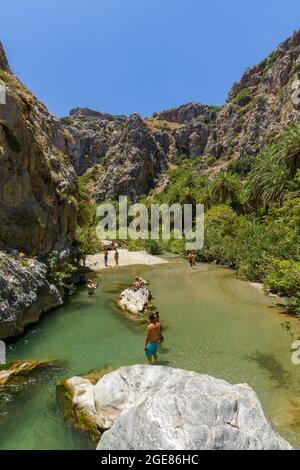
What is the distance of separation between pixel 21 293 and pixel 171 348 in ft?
22.2

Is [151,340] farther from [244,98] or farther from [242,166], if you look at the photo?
[244,98]

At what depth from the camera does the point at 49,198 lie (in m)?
22.4

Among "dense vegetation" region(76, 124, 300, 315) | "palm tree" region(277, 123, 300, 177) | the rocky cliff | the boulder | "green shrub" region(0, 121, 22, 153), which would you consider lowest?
the boulder

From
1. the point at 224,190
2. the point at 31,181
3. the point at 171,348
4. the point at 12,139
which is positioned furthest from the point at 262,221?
the point at 171,348

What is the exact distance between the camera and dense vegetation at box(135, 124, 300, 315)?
1774cm

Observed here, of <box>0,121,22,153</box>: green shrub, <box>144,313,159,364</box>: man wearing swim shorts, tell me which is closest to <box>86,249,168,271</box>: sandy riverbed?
<box>0,121,22,153</box>: green shrub

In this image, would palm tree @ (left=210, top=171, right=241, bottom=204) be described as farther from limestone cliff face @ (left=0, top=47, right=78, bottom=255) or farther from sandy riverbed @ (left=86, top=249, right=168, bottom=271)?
limestone cliff face @ (left=0, top=47, right=78, bottom=255)

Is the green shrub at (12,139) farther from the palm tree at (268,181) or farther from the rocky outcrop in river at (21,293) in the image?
the palm tree at (268,181)

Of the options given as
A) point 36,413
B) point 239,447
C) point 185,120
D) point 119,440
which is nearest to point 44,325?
point 36,413

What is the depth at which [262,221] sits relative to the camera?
3744 centimetres

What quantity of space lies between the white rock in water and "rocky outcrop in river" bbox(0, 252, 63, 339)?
3.92 meters

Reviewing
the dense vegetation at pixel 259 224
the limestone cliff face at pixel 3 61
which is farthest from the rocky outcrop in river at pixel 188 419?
the limestone cliff face at pixel 3 61

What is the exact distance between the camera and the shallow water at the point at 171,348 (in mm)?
8664
